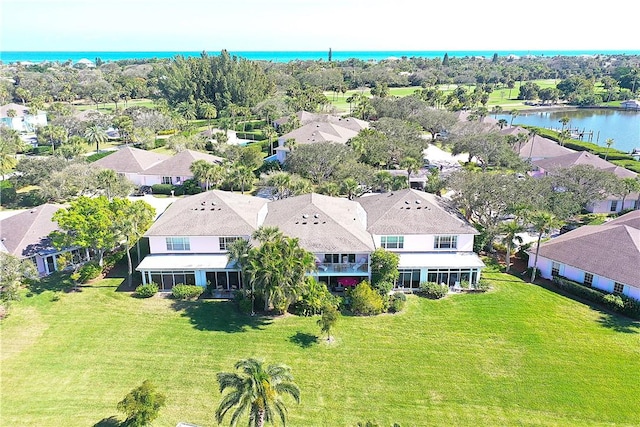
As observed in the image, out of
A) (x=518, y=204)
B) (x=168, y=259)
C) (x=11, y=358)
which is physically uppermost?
(x=518, y=204)

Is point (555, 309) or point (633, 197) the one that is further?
point (633, 197)

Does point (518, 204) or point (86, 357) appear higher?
point (518, 204)

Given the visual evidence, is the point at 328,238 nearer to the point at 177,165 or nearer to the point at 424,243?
the point at 424,243

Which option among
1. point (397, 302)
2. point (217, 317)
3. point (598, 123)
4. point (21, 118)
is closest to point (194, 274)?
point (217, 317)

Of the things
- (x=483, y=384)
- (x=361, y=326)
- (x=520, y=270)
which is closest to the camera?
(x=483, y=384)

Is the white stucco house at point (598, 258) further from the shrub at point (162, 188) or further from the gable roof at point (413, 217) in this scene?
the shrub at point (162, 188)

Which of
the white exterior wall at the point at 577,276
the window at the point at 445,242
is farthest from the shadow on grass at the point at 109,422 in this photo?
the white exterior wall at the point at 577,276

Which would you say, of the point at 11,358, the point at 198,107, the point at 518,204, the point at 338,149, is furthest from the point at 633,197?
the point at 198,107

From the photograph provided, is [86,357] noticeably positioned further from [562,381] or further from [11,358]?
[562,381]
